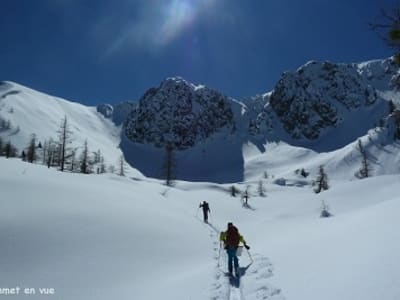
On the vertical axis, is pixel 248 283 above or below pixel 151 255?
below

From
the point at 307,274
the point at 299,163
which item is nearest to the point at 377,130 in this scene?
the point at 299,163

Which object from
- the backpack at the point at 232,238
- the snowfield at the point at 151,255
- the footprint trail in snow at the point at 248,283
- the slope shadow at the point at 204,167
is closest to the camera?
the snowfield at the point at 151,255

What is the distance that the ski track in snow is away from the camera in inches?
317

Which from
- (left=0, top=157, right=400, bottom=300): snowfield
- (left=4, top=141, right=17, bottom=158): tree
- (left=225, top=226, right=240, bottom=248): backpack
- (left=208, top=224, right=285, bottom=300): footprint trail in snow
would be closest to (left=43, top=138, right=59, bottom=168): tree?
(left=4, top=141, right=17, bottom=158): tree

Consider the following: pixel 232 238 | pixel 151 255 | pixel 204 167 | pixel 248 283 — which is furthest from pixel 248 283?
pixel 204 167

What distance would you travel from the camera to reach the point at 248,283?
9375mm

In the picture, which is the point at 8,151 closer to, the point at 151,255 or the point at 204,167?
the point at 151,255

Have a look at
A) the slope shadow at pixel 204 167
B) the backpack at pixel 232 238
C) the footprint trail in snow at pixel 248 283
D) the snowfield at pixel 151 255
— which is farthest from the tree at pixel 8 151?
the slope shadow at pixel 204 167

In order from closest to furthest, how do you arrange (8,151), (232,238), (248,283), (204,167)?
(248,283)
(232,238)
(8,151)
(204,167)

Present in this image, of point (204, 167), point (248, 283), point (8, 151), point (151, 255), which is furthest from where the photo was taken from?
point (204, 167)

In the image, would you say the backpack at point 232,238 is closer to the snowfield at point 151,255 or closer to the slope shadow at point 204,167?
the snowfield at point 151,255

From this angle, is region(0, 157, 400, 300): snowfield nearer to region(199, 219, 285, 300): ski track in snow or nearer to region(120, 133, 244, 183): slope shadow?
region(199, 219, 285, 300): ski track in snow

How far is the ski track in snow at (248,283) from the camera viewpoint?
8047 millimetres

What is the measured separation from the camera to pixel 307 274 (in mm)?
7859
